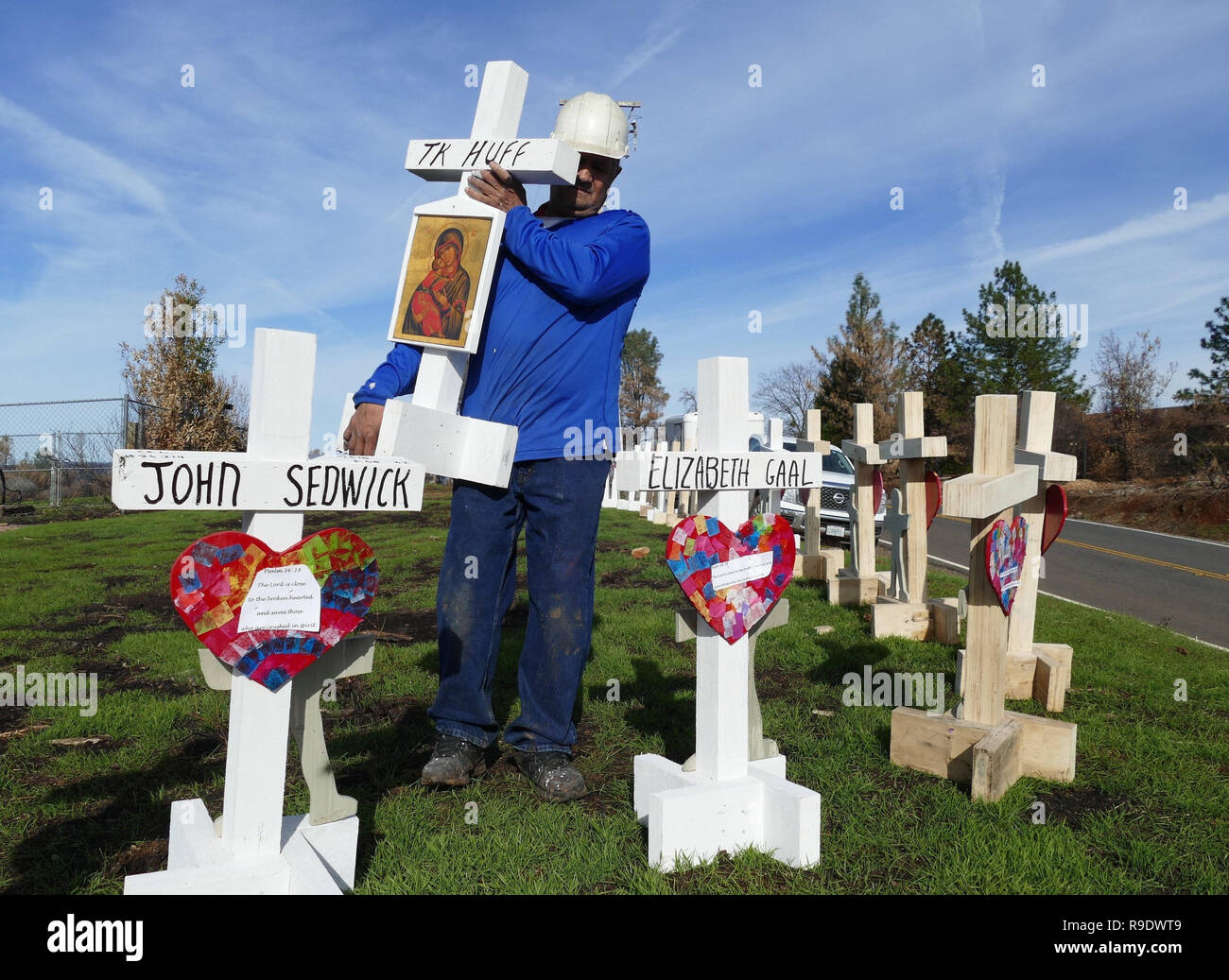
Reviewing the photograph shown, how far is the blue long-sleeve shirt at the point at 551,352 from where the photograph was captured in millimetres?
2959

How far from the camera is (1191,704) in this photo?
4332 millimetres

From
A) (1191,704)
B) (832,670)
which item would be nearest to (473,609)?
(832,670)

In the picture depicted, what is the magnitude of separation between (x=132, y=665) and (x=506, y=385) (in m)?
3.36

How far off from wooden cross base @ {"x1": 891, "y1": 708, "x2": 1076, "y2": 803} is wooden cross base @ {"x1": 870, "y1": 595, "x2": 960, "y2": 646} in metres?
2.30

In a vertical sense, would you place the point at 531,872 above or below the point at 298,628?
below

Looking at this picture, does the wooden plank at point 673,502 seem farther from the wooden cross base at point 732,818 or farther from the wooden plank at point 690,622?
the wooden cross base at point 732,818

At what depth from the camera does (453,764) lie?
9.94ft

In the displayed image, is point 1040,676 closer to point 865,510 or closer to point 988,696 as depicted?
point 988,696

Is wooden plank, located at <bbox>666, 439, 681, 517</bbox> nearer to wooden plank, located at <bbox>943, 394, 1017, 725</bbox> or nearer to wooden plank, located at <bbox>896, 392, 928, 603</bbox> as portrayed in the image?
wooden plank, located at <bbox>896, 392, 928, 603</bbox>

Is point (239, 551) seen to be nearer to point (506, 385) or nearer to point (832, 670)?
point (506, 385)

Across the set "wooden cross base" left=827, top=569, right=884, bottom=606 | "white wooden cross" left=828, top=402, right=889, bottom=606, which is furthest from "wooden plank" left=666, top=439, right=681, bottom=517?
"wooden cross base" left=827, top=569, right=884, bottom=606

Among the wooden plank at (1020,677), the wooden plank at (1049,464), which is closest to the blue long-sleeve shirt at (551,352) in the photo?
the wooden plank at (1049,464)

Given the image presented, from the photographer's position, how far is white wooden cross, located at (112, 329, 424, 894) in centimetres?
193

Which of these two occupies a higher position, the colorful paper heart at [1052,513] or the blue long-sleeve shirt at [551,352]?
the blue long-sleeve shirt at [551,352]
